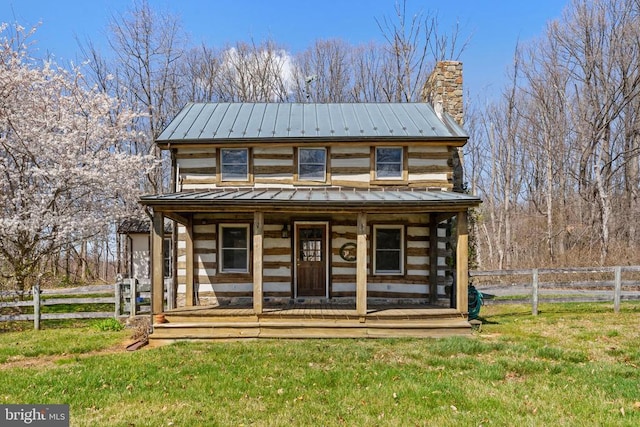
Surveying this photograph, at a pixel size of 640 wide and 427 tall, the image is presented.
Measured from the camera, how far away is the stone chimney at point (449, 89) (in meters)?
13.0

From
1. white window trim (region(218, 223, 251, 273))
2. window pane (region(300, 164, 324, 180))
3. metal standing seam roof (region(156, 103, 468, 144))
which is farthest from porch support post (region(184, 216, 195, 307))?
window pane (region(300, 164, 324, 180))

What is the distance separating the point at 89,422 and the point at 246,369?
2.43 metres

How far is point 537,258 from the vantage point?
23641 millimetres

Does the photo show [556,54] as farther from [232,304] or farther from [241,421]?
[241,421]

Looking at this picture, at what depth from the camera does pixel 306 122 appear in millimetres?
12461

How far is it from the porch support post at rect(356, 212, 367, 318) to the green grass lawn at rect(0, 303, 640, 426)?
932 mm

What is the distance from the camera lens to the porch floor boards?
8.93 metres

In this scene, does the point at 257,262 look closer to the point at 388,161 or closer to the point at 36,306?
the point at 388,161

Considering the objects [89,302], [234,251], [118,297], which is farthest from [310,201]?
[89,302]

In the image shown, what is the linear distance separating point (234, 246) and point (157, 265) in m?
2.70

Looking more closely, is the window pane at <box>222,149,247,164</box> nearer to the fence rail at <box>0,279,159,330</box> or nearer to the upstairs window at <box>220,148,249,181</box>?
the upstairs window at <box>220,148,249,181</box>

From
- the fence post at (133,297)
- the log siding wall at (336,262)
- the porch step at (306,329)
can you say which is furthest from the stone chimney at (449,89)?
the fence post at (133,297)

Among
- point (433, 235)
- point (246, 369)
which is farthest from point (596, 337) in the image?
point (246, 369)

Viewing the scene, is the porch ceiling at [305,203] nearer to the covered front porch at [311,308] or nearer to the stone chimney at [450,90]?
the covered front porch at [311,308]
